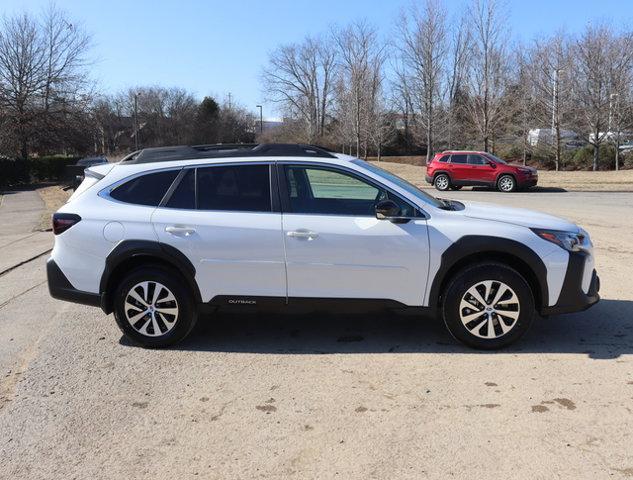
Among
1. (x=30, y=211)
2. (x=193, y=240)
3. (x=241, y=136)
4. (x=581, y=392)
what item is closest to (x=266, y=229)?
(x=193, y=240)

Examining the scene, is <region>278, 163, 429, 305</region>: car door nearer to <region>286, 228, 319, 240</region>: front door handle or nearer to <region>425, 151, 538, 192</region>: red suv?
<region>286, 228, 319, 240</region>: front door handle

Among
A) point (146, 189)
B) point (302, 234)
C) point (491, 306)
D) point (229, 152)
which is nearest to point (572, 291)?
point (491, 306)

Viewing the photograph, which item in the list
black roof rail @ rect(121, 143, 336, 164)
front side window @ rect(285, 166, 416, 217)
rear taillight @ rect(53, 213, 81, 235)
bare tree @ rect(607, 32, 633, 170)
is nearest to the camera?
front side window @ rect(285, 166, 416, 217)

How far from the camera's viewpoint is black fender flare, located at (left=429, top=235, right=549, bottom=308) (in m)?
4.53

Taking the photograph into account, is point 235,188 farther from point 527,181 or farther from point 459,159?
point 527,181

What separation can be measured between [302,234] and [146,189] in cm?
145

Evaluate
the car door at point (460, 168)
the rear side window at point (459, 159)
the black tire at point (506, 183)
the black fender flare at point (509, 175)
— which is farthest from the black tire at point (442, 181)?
the black tire at point (506, 183)

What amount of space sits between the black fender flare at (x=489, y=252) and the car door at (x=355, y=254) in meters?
0.14

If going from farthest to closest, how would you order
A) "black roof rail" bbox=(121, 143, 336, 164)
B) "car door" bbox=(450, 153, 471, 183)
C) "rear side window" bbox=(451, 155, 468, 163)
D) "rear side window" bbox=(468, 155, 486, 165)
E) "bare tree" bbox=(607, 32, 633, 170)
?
"bare tree" bbox=(607, 32, 633, 170), "rear side window" bbox=(451, 155, 468, 163), "car door" bbox=(450, 153, 471, 183), "rear side window" bbox=(468, 155, 486, 165), "black roof rail" bbox=(121, 143, 336, 164)

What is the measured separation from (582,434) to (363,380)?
58.0 inches

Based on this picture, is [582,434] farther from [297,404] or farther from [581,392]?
[297,404]

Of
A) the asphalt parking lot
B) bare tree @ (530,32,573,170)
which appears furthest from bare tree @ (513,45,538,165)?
the asphalt parking lot

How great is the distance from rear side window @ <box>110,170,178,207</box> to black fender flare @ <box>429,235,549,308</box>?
2.41 m

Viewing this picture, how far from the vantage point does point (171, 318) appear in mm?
4852
